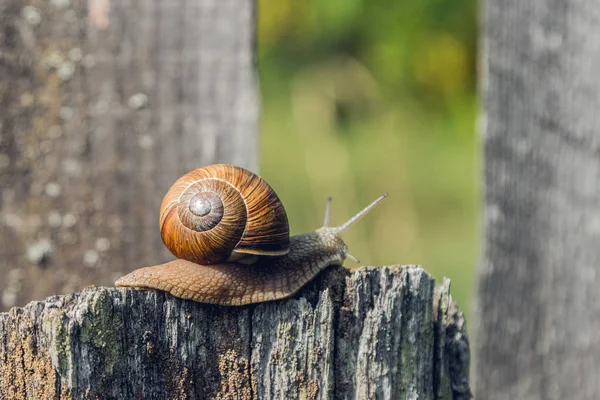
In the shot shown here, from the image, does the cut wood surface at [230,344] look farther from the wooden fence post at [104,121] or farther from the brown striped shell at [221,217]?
the wooden fence post at [104,121]

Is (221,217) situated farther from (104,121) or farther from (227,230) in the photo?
(104,121)

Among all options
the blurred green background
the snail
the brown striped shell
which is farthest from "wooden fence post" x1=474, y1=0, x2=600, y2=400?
the blurred green background

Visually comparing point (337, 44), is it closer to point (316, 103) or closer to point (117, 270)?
point (316, 103)

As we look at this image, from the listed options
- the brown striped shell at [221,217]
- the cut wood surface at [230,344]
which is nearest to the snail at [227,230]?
the brown striped shell at [221,217]

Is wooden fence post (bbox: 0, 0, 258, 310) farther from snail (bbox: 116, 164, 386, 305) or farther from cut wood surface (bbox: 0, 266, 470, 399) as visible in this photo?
cut wood surface (bbox: 0, 266, 470, 399)

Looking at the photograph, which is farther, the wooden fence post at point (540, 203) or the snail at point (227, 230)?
the wooden fence post at point (540, 203)

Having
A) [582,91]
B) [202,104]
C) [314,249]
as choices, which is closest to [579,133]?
[582,91]

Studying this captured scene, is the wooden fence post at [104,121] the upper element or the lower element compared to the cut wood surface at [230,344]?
upper
